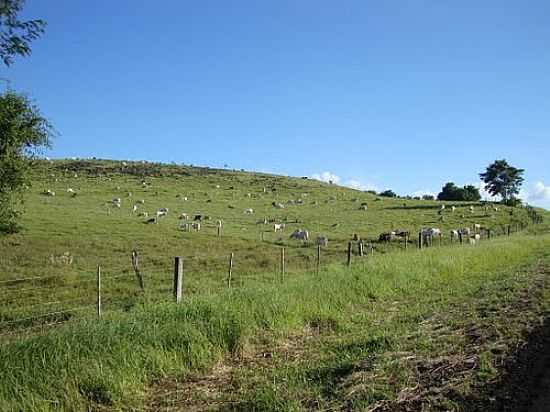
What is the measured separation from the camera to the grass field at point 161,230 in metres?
17.3

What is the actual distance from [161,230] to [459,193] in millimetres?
83474

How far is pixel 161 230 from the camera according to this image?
116 feet

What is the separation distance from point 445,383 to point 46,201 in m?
48.4

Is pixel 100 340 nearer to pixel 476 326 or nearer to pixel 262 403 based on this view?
pixel 262 403

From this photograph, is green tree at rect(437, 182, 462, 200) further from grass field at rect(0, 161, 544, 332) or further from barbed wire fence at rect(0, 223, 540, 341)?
barbed wire fence at rect(0, 223, 540, 341)

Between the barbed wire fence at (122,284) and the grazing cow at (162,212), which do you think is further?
the grazing cow at (162,212)

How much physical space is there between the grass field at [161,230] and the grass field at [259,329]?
0.19 meters

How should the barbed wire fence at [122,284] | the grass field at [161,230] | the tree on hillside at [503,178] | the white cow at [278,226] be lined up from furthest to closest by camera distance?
the tree on hillside at [503,178] → the white cow at [278,226] → the grass field at [161,230] → the barbed wire fence at [122,284]

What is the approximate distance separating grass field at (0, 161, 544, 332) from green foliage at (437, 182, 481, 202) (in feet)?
102

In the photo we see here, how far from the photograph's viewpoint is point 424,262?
19.8 m

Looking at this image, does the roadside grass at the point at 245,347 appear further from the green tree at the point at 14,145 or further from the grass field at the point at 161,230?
the green tree at the point at 14,145

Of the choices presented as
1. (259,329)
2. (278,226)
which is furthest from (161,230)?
(259,329)

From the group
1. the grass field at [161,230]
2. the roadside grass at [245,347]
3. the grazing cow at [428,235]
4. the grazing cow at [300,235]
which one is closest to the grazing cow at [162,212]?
the grass field at [161,230]

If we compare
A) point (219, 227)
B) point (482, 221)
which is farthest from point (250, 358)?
point (482, 221)
